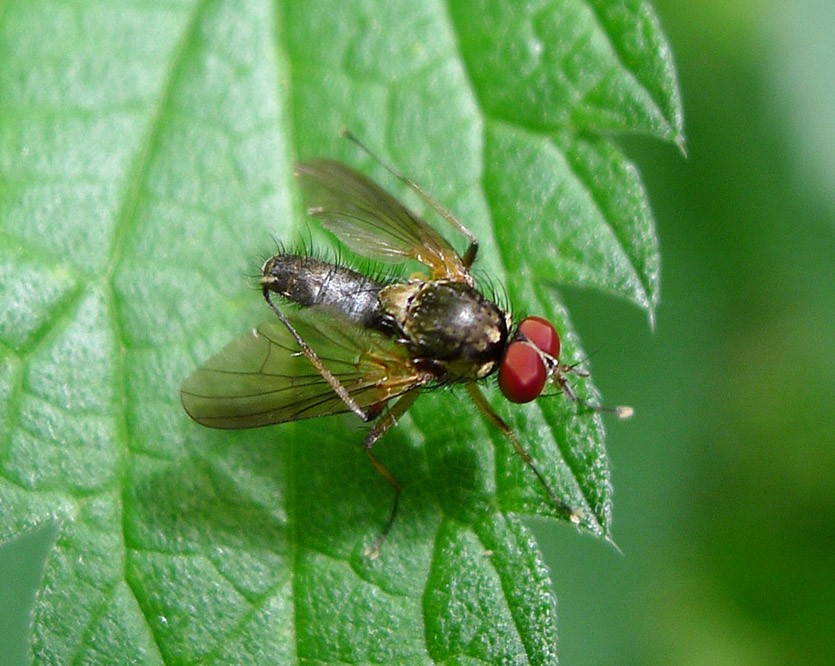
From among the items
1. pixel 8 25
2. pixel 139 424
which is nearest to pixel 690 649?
pixel 139 424

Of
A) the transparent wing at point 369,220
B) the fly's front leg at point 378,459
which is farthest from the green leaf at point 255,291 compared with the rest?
the transparent wing at point 369,220

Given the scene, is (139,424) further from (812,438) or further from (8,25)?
(812,438)

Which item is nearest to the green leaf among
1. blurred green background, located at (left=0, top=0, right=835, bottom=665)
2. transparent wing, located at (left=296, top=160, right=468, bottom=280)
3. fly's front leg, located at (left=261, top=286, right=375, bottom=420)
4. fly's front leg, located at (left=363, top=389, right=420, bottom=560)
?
fly's front leg, located at (left=363, top=389, right=420, bottom=560)

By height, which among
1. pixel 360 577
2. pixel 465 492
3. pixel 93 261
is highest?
pixel 93 261

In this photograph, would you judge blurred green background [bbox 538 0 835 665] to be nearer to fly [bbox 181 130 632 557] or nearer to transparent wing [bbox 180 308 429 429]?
fly [bbox 181 130 632 557]

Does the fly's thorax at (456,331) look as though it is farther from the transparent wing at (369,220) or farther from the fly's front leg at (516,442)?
the transparent wing at (369,220)

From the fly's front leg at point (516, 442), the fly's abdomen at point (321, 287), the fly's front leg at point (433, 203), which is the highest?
the fly's front leg at point (433, 203)
